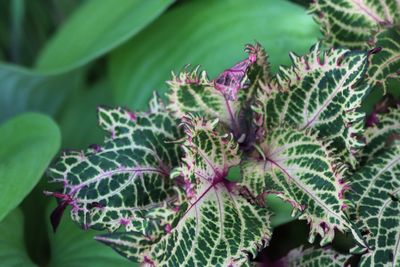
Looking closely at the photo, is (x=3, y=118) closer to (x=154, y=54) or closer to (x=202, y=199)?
(x=154, y=54)

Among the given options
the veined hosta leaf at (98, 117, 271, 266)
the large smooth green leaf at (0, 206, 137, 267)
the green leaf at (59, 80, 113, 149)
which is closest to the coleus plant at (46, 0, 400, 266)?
the veined hosta leaf at (98, 117, 271, 266)

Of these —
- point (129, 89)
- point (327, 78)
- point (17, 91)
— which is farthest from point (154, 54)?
point (327, 78)

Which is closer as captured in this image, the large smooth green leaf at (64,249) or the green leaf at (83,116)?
the large smooth green leaf at (64,249)

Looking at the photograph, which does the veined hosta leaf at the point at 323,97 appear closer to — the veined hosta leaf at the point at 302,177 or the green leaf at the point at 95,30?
the veined hosta leaf at the point at 302,177

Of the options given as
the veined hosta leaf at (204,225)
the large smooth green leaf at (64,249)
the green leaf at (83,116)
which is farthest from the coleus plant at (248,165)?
the green leaf at (83,116)

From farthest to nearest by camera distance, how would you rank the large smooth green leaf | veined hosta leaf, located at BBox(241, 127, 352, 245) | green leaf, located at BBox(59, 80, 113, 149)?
green leaf, located at BBox(59, 80, 113, 149) → the large smooth green leaf → veined hosta leaf, located at BBox(241, 127, 352, 245)

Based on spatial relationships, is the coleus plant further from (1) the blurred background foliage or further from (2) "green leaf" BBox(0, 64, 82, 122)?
(2) "green leaf" BBox(0, 64, 82, 122)

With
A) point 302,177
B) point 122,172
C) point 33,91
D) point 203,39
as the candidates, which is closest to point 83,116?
point 33,91
